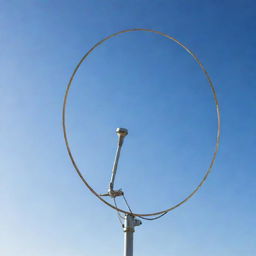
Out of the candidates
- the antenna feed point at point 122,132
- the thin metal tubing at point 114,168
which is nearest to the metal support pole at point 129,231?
the thin metal tubing at point 114,168

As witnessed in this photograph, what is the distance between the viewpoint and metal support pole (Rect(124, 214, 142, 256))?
3.06 m

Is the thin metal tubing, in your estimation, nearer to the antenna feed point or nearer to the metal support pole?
the antenna feed point

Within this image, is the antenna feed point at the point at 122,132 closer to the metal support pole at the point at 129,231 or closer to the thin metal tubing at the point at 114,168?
the thin metal tubing at the point at 114,168

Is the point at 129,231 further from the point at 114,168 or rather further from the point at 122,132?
the point at 122,132

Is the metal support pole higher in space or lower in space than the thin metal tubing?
lower

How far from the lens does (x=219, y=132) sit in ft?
13.3

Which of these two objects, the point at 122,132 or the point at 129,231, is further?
the point at 122,132

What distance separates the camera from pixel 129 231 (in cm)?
323

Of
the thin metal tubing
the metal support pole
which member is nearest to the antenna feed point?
the thin metal tubing

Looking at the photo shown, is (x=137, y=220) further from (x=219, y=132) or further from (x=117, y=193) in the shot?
(x=219, y=132)

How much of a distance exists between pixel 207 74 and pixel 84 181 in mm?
2217

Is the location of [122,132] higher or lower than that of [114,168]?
higher

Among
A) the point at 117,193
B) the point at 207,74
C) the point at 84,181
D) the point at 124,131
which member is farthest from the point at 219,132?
the point at 84,181

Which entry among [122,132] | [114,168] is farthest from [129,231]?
[122,132]
